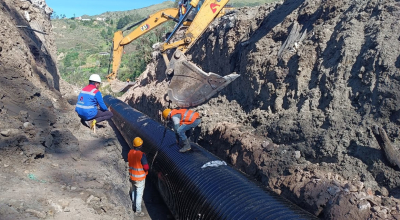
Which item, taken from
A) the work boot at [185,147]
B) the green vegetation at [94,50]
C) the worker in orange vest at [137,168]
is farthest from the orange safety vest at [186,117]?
the green vegetation at [94,50]

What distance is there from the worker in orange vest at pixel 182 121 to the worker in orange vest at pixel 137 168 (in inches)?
29.7

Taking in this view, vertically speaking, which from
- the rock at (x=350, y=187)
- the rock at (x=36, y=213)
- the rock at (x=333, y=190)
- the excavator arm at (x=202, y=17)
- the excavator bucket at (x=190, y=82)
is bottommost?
the rock at (x=36, y=213)

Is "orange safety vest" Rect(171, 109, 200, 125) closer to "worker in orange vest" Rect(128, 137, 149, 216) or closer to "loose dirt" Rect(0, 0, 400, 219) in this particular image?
"worker in orange vest" Rect(128, 137, 149, 216)

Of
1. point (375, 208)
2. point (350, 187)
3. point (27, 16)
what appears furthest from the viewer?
point (27, 16)

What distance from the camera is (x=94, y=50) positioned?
193 feet

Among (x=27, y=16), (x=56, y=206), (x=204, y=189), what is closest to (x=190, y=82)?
(x=204, y=189)

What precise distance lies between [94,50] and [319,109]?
2281 inches

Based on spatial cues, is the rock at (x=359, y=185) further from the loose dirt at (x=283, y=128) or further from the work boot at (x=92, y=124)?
the work boot at (x=92, y=124)

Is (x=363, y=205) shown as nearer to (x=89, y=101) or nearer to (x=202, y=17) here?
(x=89, y=101)

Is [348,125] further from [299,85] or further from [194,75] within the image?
[194,75]

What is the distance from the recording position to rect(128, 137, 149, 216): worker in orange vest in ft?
19.7

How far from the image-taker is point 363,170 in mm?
5105

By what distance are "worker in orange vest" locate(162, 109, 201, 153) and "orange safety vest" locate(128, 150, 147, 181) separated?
2.75 feet

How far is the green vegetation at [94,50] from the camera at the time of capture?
88.4 ft
